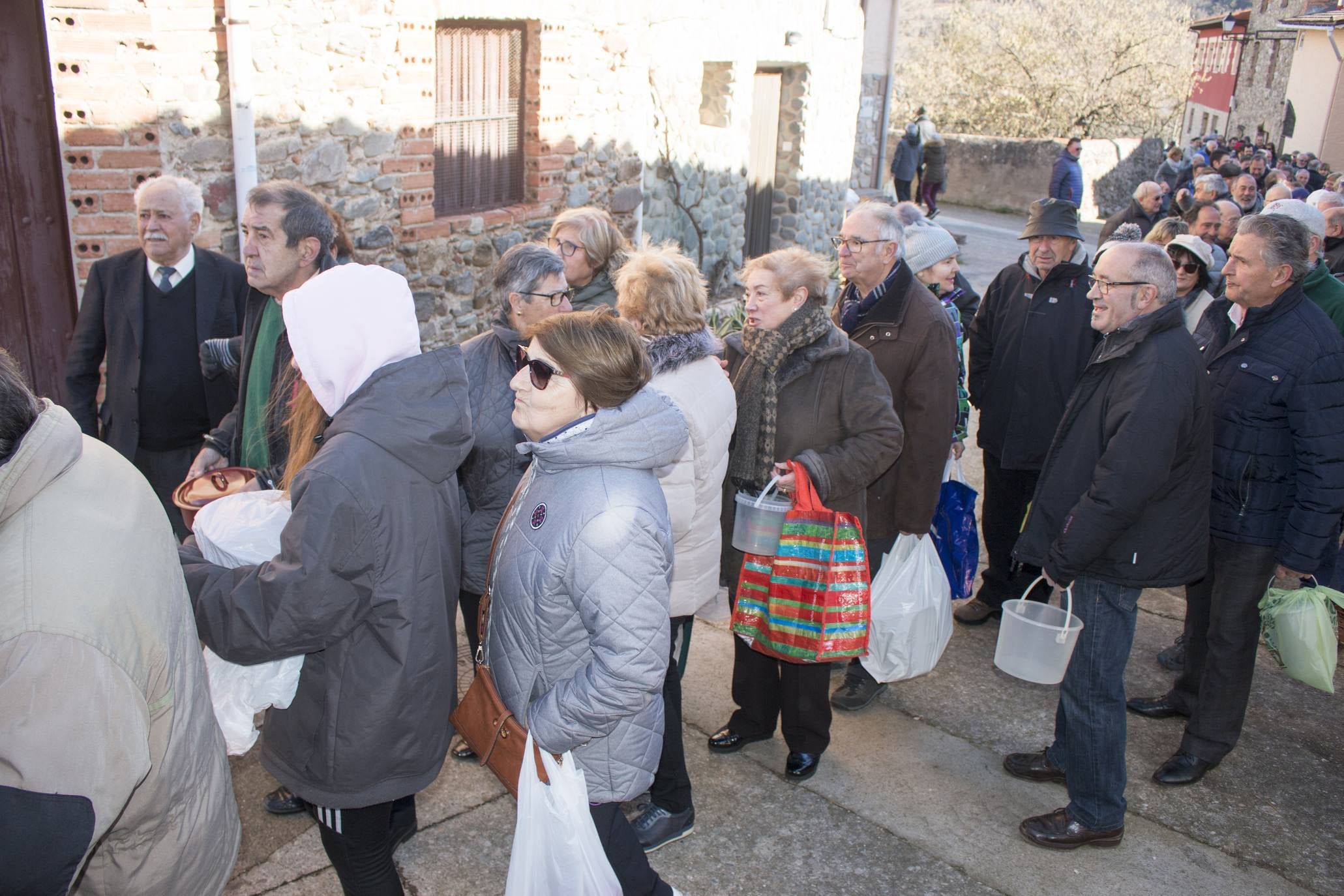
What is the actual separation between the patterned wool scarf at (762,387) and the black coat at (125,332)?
1.91m

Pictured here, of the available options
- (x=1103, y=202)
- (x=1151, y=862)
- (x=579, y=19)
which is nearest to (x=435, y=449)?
(x=1151, y=862)

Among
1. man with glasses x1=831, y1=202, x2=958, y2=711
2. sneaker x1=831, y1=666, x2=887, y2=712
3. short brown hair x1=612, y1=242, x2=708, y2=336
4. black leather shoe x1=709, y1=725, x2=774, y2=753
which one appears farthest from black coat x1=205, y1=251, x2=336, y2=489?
sneaker x1=831, y1=666, x2=887, y2=712

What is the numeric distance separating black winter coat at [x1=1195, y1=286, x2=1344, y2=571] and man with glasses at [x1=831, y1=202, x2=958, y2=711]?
868 mm

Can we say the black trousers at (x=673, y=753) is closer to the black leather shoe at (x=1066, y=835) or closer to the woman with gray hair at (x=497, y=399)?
the woman with gray hair at (x=497, y=399)

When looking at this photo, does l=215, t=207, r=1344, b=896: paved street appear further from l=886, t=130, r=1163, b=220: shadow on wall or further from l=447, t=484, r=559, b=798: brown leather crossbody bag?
l=886, t=130, r=1163, b=220: shadow on wall

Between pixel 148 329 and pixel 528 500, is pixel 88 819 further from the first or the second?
pixel 148 329

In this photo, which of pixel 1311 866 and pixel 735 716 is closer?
pixel 1311 866

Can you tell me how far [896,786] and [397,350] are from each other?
2414 millimetres

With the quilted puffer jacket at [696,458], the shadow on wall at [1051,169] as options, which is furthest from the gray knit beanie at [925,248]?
the shadow on wall at [1051,169]

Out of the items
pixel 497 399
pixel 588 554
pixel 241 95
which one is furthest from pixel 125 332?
pixel 588 554

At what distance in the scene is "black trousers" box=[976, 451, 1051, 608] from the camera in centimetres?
495

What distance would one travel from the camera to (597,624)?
215 cm

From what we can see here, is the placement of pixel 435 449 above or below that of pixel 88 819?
above

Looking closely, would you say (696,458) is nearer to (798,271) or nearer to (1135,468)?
(798,271)
